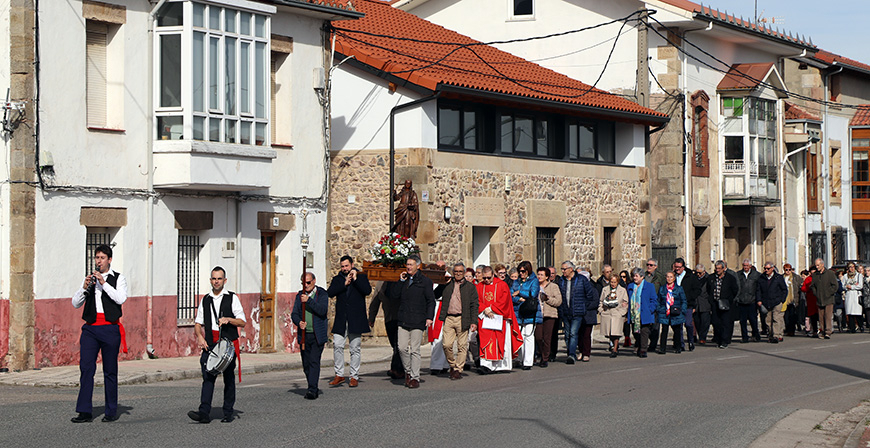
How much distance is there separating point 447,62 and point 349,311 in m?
13.9

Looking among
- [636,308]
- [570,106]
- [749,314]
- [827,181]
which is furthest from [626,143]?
[827,181]

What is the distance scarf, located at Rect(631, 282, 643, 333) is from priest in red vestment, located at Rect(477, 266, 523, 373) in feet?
11.4

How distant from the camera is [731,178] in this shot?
38.3m

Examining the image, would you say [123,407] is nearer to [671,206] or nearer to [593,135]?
[593,135]

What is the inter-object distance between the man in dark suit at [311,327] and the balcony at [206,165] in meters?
5.88

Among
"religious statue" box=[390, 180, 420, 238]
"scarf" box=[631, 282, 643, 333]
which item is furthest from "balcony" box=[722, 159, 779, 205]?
"scarf" box=[631, 282, 643, 333]

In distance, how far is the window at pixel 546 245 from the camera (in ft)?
98.0

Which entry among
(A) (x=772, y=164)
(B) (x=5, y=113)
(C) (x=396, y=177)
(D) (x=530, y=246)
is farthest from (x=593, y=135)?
(B) (x=5, y=113)

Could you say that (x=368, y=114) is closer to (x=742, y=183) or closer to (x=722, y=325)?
(x=722, y=325)

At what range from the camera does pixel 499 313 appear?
62.3 ft

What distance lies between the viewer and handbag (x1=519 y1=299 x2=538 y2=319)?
19719mm

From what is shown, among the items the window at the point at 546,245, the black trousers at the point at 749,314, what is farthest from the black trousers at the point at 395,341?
the window at the point at 546,245

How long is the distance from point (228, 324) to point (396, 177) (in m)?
13.5

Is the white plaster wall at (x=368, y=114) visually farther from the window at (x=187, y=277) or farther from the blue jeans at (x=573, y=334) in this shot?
the blue jeans at (x=573, y=334)
